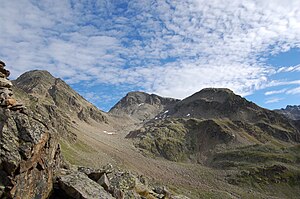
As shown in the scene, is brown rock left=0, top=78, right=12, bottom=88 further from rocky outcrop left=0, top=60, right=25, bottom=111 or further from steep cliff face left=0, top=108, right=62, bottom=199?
steep cliff face left=0, top=108, right=62, bottom=199

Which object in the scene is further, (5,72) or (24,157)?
(5,72)

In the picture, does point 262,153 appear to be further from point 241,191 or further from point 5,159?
point 5,159

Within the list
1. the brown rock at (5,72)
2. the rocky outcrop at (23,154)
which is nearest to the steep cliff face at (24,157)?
the rocky outcrop at (23,154)

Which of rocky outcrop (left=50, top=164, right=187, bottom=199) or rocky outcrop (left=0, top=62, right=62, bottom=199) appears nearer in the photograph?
rocky outcrop (left=0, top=62, right=62, bottom=199)

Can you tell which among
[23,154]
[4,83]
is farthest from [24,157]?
[4,83]

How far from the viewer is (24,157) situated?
18000 millimetres

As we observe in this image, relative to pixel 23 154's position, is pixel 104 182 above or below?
below

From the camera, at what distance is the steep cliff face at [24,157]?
1716cm

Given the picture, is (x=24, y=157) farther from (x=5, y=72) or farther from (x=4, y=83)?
(x=5, y=72)

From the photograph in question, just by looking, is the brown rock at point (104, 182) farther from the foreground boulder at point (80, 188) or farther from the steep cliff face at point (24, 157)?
the steep cliff face at point (24, 157)

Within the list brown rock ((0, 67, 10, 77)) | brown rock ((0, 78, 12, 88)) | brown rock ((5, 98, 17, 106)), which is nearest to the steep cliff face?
brown rock ((5, 98, 17, 106))

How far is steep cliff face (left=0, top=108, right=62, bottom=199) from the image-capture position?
17156 mm

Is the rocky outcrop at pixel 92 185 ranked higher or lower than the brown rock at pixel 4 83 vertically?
lower

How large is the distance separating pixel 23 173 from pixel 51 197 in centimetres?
292
